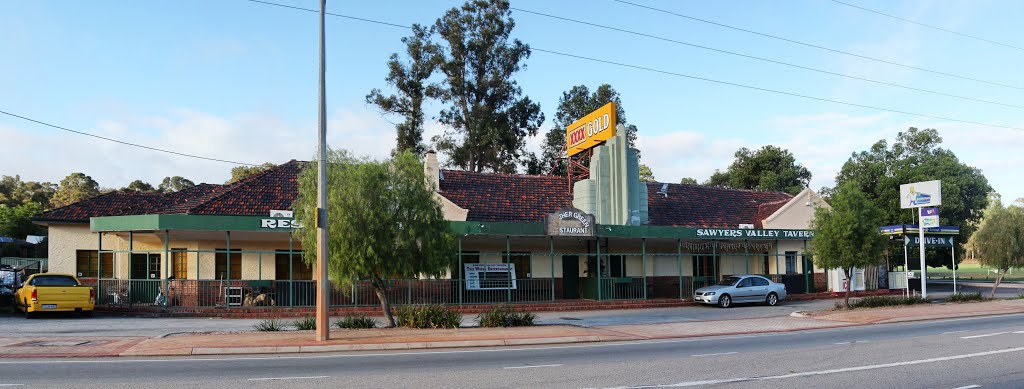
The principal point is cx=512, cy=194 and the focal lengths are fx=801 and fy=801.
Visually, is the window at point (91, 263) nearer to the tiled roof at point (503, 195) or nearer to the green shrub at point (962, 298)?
the tiled roof at point (503, 195)

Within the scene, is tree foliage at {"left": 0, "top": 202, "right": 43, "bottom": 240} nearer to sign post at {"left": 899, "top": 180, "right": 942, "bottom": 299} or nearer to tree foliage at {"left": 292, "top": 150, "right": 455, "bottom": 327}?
tree foliage at {"left": 292, "top": 150, "right": 455, "bottom": 327}

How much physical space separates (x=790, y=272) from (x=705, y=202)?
514 cm

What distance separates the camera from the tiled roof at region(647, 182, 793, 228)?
119 feet

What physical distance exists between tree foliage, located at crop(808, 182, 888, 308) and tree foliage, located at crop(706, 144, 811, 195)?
36.1 metres

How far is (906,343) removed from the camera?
53.7ft

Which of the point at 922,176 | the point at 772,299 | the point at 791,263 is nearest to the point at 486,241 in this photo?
the point at 772,299

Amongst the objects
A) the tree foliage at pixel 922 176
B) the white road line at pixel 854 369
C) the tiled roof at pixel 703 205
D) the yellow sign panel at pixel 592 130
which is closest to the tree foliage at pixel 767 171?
the tree foliage at pixel 922 176

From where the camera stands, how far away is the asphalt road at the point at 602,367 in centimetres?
1103

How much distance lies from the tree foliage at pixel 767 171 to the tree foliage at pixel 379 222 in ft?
159

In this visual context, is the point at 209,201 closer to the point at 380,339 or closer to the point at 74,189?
the point at 380,339

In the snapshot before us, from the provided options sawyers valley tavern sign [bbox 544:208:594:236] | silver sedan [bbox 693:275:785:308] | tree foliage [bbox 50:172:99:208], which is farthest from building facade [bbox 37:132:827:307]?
tree foliage [bbox 50:172:99:208]

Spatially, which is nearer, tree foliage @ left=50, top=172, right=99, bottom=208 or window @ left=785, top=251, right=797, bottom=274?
window @ left=785, top=251, right=797, bottom=274

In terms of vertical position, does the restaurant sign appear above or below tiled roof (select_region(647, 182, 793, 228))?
below

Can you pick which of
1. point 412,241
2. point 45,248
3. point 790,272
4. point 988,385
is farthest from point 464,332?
point 45,248
